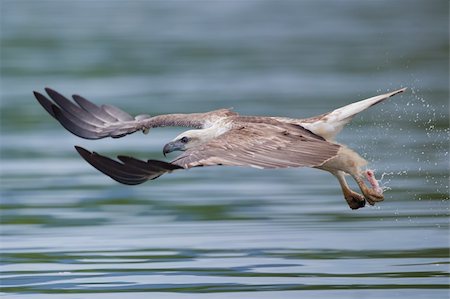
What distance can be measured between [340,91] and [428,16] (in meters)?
14.9

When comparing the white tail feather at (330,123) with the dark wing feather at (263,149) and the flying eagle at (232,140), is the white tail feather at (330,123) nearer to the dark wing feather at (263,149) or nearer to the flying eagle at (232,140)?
the flying eagle at (232,140)

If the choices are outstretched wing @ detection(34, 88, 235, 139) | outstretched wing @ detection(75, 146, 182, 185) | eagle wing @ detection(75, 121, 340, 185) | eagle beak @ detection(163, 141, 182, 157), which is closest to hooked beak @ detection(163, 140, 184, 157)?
eagle beak @ detection(163, 141, 182, 157)

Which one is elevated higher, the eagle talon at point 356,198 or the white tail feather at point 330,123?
the white tail feather at point 330,123

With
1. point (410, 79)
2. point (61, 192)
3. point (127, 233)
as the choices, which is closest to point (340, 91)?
point (410, 79)

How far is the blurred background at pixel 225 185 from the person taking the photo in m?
11.6

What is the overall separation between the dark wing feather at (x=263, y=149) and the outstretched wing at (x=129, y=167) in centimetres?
14

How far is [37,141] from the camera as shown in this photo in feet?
62.7

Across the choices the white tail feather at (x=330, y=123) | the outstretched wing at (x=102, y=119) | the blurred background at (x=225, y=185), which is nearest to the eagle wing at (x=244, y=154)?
the white tail feather at (x=330, y=123)

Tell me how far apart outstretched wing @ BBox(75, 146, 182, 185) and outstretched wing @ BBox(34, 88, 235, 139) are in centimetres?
196

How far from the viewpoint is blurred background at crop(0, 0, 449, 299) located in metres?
11.6

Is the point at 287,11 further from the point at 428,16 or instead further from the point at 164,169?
the point at 164,169

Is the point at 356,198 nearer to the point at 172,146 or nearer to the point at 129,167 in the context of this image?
the point at 172,146

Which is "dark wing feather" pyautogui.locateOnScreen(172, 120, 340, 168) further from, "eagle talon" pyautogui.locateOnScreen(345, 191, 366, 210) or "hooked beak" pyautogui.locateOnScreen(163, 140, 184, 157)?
"eagle talon" pyautogui.locateOnScreen(345, 191, 366, 210)

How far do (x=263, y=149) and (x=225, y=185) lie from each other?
17.3 feet
